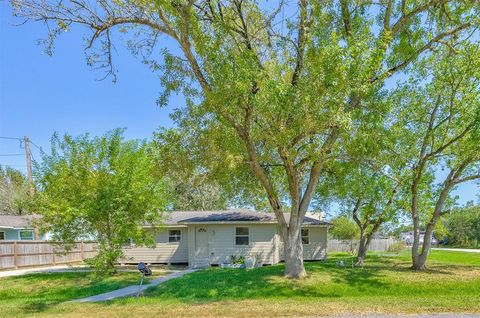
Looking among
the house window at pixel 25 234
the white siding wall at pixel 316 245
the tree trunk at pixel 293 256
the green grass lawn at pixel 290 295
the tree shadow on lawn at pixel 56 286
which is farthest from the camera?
the house window at pixel 25 234

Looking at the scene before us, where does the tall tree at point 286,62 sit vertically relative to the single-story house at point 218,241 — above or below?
above

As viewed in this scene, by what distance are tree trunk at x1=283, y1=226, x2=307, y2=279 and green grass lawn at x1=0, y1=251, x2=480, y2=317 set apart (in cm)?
35

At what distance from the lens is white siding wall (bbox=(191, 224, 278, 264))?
22.1 meters

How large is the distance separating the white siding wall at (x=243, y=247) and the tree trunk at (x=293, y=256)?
865 centimetres

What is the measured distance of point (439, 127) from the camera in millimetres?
14953

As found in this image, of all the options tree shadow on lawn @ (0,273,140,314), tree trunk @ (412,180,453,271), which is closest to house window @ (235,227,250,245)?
tree shadow on lawn @ (0,273,140,314)

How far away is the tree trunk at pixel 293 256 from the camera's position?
13406 millimetres

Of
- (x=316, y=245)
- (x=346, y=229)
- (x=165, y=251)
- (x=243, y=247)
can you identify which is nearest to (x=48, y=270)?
(x=165, y=251)

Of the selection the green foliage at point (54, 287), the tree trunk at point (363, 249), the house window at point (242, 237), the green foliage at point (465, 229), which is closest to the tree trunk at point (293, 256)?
the tree trunk at point (363, 249)

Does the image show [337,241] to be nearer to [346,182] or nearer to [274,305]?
[346,182]

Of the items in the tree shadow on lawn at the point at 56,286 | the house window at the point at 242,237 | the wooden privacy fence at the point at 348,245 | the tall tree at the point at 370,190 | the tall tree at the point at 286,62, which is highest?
the tall tree at the point at 286,62

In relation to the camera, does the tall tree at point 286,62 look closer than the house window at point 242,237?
Yes

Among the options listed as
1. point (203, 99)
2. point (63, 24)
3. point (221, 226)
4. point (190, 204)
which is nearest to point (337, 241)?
point (190, 204)

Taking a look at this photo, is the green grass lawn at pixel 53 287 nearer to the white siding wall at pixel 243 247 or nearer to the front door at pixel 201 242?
the front door at pixel 201 242
